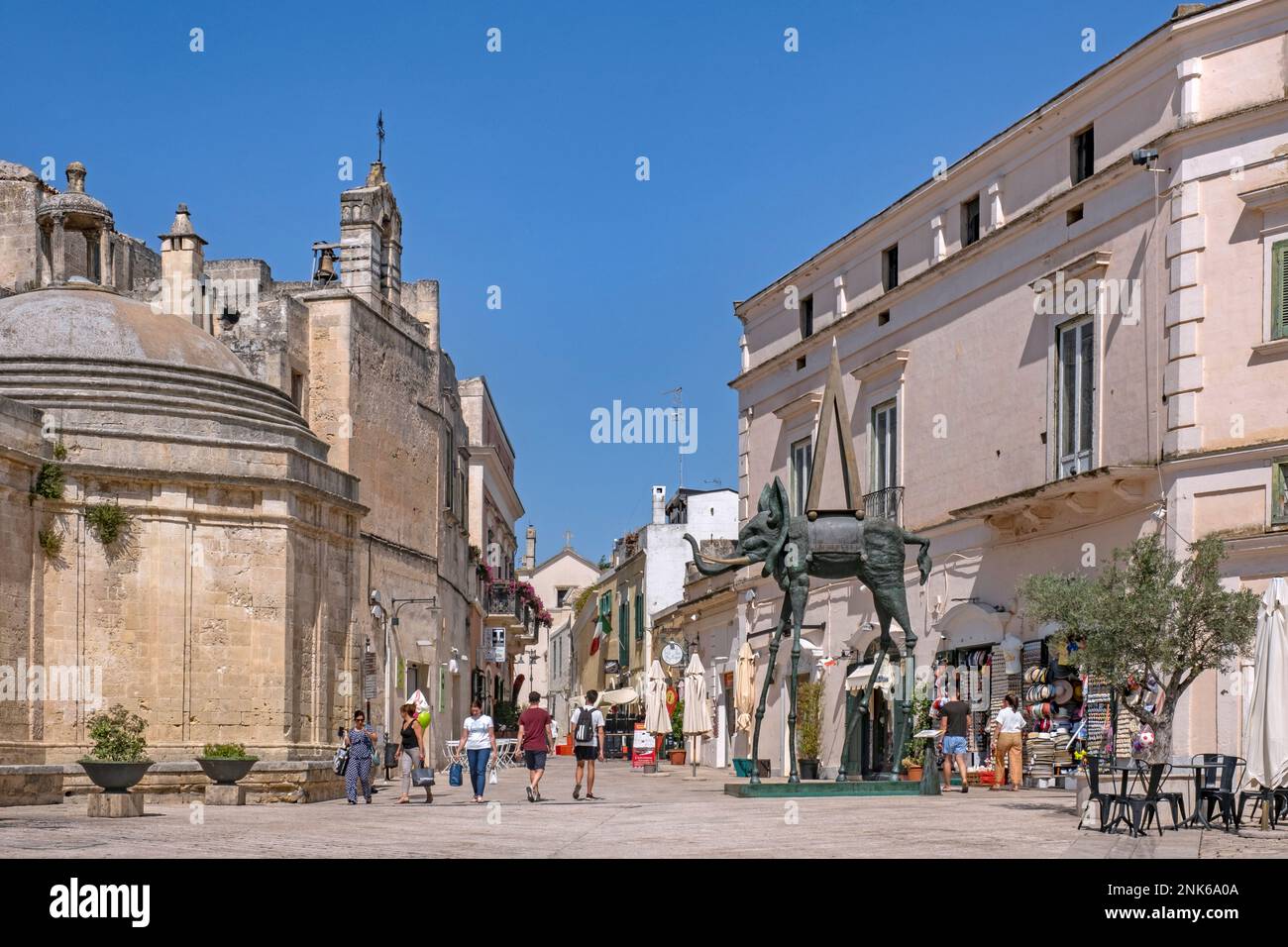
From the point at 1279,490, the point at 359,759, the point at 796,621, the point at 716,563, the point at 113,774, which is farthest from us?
the point at 359,759

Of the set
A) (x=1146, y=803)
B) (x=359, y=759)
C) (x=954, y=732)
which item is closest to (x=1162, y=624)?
(x=1146, y=803)

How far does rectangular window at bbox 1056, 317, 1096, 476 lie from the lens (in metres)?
23.9

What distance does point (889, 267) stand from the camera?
30.8 metres

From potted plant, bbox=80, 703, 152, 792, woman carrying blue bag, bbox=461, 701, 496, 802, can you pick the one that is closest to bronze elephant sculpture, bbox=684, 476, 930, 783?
woman carrying blue bag, bbox=461, 701, 496, 802

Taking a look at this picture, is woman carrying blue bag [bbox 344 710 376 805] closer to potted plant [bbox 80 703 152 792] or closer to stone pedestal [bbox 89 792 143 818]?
potted plant [bbox 80 703 152 792]

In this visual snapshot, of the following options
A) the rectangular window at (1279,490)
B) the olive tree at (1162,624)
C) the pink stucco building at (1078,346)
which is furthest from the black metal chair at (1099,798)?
the rectangular window at (1279,490)

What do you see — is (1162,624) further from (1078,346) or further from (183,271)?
(183,271)

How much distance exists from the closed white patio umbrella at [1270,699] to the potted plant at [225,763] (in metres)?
12.2

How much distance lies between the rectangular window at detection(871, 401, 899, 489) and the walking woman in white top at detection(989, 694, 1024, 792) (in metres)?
6.69

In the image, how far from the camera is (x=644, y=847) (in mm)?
13797

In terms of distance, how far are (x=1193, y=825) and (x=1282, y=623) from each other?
6.85 ft

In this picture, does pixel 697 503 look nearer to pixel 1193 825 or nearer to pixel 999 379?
pixel 999 379

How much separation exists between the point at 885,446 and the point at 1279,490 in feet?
35.0
